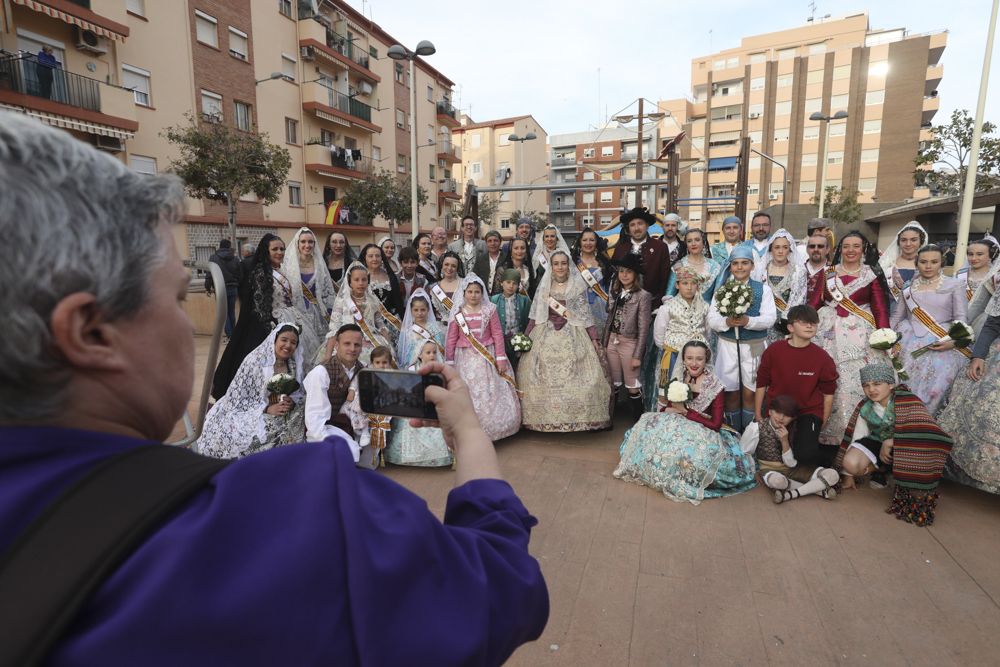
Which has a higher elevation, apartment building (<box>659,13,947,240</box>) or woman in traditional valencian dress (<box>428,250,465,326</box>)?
apartment building (<box>659,13,947,240</box>)

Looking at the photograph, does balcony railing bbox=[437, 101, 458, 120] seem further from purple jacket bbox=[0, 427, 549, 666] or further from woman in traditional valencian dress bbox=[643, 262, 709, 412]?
purple jacket bbox=[0, 427, 549, 666]

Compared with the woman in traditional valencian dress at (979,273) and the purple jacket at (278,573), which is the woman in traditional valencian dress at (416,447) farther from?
the woman in traditional valencian dress at (979,273)

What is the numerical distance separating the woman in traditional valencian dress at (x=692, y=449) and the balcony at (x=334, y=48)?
24763mm

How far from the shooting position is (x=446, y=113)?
36.7 meters

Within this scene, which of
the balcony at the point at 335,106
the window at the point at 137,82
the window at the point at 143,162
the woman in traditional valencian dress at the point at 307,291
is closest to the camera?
the woman in traditional valencian dress at the point at 307,291

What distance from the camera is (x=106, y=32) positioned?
48.0 feet

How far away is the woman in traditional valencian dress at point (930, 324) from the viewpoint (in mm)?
4805

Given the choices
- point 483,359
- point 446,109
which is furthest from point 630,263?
point 446,109

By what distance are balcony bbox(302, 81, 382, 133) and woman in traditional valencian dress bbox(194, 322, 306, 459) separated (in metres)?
22.3

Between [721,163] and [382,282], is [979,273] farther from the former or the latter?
[721,163]

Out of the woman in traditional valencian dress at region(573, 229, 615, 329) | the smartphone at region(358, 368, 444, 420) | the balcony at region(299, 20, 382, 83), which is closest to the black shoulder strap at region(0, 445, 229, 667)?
the smartphone at region(358, 368, 444, 420)

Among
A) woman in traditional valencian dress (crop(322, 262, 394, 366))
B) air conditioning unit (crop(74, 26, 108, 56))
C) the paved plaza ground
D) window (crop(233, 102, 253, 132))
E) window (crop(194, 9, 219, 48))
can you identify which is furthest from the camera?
window (crop(233, 102, 253, 132))

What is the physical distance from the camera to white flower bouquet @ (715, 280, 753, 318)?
4.89 meters

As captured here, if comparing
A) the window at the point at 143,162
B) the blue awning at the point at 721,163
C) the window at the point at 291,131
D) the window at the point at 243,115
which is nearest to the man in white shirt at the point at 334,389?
the window at the point at 143,162
